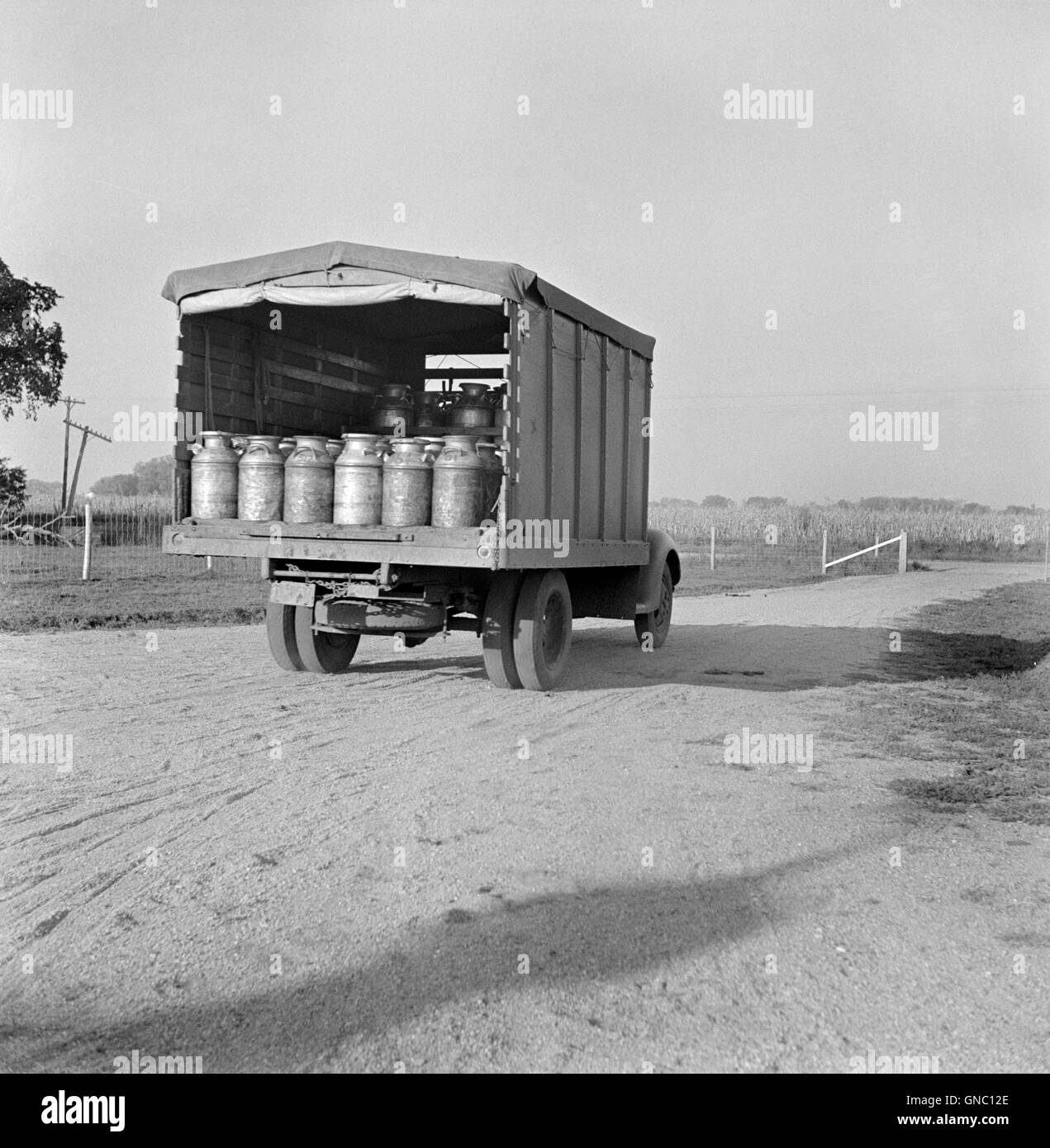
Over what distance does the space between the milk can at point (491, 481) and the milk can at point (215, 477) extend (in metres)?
2.17

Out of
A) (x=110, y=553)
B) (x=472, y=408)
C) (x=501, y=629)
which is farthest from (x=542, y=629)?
(x=110, y=553)

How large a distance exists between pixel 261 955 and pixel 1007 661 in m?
11.3

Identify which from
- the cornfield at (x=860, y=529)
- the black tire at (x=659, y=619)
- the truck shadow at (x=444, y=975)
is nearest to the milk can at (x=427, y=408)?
the black tire at (x=659, y=619)

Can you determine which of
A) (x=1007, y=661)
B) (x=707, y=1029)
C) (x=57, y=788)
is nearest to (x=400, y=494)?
(x=57, y=788)

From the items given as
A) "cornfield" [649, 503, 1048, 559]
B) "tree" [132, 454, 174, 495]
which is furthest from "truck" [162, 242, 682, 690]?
"tree" [132, 454, 174, 495]

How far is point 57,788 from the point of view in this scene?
5.92m

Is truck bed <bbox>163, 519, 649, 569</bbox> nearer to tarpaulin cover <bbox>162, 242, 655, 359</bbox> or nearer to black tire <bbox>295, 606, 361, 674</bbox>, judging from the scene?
black tire <bbox>295, 606, 361, 674</bbox>

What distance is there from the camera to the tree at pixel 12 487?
27078mm

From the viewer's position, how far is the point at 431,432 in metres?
11.4

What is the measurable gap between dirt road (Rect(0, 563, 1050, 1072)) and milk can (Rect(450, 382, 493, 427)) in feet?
11.5

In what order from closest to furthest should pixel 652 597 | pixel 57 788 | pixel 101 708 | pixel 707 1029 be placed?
pixel 707 1029 < pixel 57 788 < pixel 101 708 < pixel 652 597

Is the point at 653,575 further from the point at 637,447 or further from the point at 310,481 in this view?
the point at 310,481
